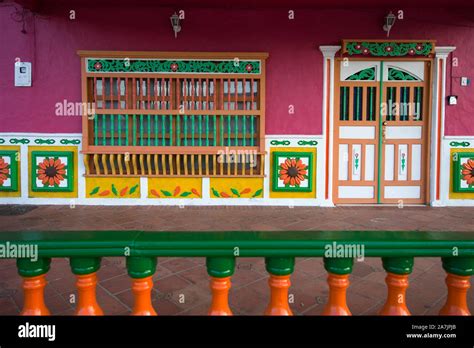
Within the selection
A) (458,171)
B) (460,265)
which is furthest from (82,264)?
(458,171)

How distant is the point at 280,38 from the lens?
5.62m

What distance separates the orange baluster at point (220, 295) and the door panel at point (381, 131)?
4.84 meters

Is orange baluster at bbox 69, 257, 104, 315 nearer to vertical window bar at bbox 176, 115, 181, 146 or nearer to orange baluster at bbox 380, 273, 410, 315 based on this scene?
orange baluster at bbox 380, 273, 410, 315

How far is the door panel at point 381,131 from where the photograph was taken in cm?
570

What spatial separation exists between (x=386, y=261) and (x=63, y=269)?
245 centimetres

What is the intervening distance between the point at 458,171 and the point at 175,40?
4.61 metres

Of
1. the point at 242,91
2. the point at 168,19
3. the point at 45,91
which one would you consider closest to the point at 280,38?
the point at 242,91

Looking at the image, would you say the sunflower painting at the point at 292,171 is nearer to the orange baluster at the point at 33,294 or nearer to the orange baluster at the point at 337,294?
the orange baluster at the point at 337,294

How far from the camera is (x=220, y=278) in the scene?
1229mm

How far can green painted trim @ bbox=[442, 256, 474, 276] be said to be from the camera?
1.19 m
